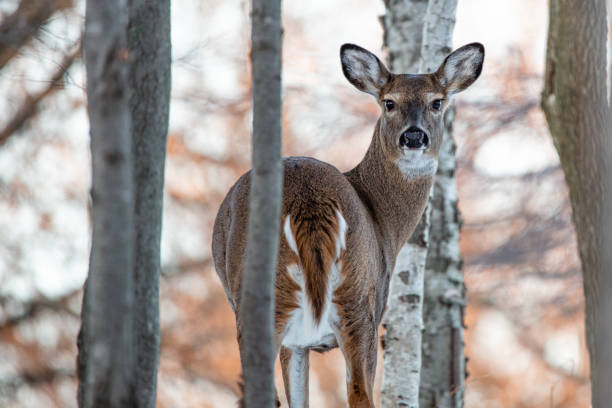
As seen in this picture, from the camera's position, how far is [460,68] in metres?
5.45

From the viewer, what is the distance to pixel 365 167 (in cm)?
544

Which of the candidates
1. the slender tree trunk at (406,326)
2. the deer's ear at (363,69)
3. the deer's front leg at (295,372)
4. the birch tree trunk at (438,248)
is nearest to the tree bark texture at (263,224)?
the deer's front leg at (295,372)

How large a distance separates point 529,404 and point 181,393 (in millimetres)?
4430

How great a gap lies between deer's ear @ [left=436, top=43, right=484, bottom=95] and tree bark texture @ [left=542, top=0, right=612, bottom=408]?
439mm

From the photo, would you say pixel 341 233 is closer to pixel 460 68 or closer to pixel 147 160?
pixel 147 160

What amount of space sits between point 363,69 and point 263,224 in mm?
2861

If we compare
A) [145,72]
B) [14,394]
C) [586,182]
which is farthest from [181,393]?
[145,72]

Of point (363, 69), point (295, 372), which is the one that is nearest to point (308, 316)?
point (295, 372)

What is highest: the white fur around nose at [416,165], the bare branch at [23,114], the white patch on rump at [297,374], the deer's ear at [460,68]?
the bare branch at [23,114]

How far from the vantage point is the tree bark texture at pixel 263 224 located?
2.82 metres

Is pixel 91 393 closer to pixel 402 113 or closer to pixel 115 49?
pixel 115 49

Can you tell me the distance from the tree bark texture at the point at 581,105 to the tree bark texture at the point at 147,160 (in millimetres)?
2604

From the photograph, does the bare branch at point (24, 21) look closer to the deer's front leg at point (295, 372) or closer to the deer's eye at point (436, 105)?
the deer's eye at point (436, 105)

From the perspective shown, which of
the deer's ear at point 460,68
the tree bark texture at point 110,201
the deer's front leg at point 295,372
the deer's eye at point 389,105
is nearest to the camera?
the tree bark texture at point 110,201
